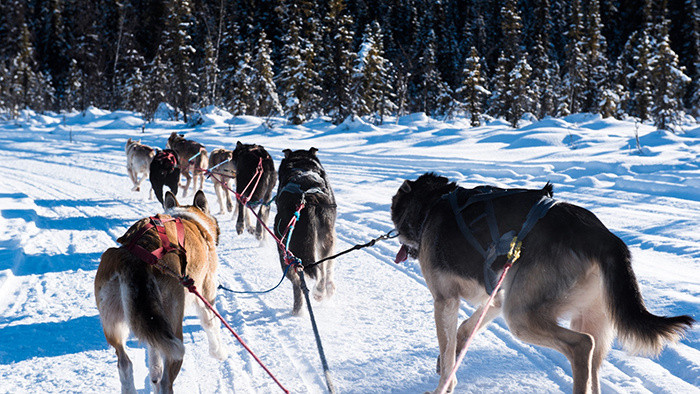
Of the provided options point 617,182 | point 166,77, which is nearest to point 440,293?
point 617,182

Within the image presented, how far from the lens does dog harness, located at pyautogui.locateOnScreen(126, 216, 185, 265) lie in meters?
2.43

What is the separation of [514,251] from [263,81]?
101 feet

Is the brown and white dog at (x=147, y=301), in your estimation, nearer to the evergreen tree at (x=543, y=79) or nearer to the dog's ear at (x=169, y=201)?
the dog's ear at (x=169, y=201)


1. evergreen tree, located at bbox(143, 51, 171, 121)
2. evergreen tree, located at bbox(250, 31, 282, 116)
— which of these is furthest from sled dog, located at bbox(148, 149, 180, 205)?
evergreen tree, located at bbox(143, 51, 171, 121)

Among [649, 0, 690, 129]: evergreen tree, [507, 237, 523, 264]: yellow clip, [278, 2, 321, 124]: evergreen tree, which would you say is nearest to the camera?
[507, 237, 523, 264]: yellow clip

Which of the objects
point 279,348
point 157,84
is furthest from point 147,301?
point 157,84

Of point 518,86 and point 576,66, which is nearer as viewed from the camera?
Result: point 518,86

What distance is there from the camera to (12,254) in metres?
5.50

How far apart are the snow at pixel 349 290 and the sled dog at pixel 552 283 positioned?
0.60 meters

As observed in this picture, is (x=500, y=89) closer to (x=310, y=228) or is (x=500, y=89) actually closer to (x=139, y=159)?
(x=139, y=159)

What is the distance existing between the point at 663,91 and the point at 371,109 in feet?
54.0

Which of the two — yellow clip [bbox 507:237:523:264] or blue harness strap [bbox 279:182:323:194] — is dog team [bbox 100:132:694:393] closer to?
yellow clip [bbox 507:237:523:264]

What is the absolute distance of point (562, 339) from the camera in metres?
2.30

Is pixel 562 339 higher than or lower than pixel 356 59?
lower
